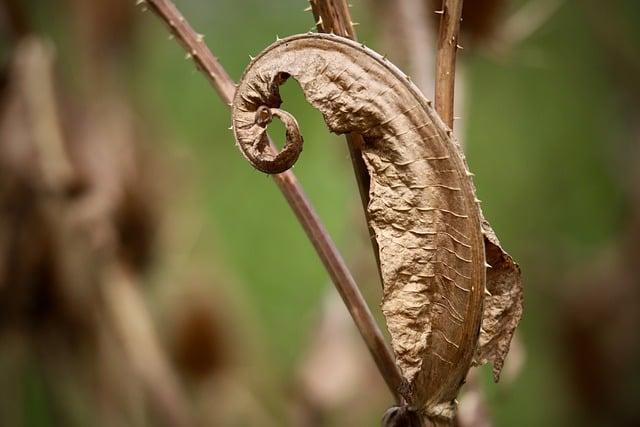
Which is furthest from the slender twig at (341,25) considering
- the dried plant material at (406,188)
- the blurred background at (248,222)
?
the blurred background at (248,222)

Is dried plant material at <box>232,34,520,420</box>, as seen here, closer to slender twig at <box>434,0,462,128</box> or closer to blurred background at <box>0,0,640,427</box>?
slender twig at <box>434,0,462,128</box>

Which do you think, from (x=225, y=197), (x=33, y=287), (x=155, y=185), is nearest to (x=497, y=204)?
(x=225, y=197)

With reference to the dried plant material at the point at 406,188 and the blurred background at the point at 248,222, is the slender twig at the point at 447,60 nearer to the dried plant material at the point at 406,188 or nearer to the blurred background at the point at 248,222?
the dried plant material at the point at 406,188

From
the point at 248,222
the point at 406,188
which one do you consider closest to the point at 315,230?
the point at 406,188

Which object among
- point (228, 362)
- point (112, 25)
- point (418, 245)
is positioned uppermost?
point (112, 25)

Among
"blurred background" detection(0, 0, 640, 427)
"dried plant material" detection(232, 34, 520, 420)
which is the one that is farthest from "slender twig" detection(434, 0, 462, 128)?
"blurred background" detection(0, 0, 640, 427)

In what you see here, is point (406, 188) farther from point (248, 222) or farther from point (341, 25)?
point (248, 222)

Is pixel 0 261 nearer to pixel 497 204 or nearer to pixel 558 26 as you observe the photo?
pixel 497 204
